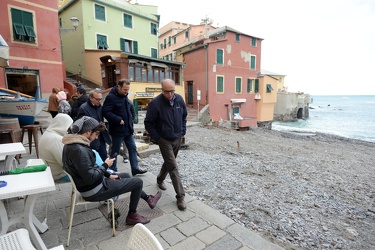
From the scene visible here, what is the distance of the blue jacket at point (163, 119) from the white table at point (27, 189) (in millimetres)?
1505

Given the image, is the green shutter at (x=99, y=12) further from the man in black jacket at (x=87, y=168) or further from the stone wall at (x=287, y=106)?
the stone wall at (x=287, y=106)

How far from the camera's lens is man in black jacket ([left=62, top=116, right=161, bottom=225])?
7.05ft

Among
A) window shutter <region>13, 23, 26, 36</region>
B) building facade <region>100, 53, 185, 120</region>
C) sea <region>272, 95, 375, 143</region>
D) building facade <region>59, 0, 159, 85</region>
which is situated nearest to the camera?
window shutter <region>13, 23, 26, 36</region>

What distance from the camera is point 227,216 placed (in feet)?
10.0

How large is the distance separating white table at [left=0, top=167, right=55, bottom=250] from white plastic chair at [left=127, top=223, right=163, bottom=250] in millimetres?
1060

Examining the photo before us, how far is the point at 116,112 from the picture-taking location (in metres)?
3.95

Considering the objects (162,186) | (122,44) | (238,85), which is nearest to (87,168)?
(162,186)

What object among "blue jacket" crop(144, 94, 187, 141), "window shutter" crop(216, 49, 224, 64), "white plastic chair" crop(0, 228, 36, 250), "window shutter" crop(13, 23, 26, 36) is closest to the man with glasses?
"blue jacket" crop(144, 94, 187, 141)

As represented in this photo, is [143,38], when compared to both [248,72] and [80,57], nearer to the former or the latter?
[80,57]

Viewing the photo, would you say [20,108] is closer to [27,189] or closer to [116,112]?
[116,112]

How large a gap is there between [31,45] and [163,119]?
1290cm

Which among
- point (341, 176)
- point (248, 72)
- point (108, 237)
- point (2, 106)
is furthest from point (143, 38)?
point (108, 237)

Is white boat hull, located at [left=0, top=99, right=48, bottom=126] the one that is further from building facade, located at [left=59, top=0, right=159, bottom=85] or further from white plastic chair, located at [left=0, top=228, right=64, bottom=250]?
building facade, located at [left=59, top=0, right=159, bottom=85]

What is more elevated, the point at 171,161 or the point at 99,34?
the point at 99,34
